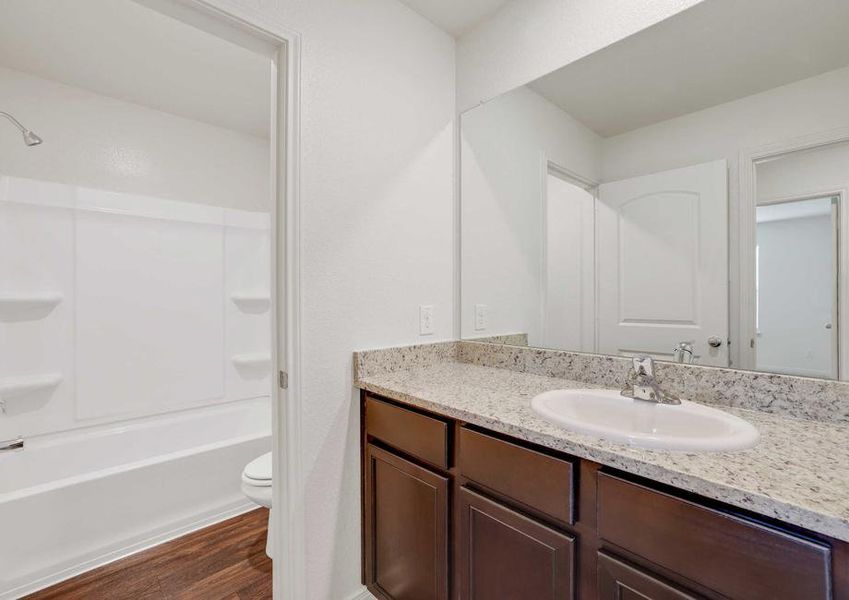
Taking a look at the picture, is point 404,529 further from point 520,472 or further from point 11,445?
point 11,445

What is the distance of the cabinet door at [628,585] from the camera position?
71cm

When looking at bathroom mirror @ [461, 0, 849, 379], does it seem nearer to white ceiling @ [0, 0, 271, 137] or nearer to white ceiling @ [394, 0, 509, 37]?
white ceiling @ [394, 0, 509, 37]

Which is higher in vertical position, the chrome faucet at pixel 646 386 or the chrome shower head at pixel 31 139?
the chrome shower head at pixel 31 139

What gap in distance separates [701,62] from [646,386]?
100 cm

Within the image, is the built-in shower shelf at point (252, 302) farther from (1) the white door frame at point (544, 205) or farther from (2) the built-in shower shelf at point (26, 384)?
(1) the white door frame at point (544, 205)

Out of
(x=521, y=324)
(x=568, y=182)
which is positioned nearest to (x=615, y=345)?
(x=521, y=324)

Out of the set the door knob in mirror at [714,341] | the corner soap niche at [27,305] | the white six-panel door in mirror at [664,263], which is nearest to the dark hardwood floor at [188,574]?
the corner soap niche at [27,305]

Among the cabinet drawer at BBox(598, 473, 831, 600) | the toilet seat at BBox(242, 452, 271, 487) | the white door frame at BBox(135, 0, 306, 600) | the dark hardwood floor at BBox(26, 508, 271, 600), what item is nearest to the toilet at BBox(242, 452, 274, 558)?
the toilet seat at BBox(242, 452, 271, 487)

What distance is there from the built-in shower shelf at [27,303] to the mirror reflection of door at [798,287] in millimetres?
3185

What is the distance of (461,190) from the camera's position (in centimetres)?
183

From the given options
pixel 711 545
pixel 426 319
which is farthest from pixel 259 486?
pixel 711 545

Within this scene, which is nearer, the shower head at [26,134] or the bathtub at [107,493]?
the bathtub at [107,493]

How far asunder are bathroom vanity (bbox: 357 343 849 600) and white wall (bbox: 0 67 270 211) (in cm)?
215

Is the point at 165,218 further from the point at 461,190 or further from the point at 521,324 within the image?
the point at 521,324
